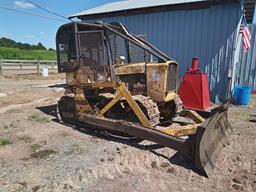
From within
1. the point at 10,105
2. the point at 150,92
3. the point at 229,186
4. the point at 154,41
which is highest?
the point at 154,41

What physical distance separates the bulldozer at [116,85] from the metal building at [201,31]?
381cm

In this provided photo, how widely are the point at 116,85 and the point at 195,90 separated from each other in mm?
3209

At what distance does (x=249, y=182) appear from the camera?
3391 millimetres

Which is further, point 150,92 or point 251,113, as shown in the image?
point 251,113

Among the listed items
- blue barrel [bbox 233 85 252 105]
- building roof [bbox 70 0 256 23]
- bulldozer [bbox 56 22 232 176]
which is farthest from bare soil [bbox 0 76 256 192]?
building roof [bbox 70 0 256 23]

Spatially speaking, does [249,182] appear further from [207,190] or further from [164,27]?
→ [164,27]

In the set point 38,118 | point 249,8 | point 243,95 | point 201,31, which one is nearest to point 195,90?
point 243,95

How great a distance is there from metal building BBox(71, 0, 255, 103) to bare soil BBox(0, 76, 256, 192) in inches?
140

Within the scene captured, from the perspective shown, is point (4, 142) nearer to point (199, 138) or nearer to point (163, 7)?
point (199, 138)

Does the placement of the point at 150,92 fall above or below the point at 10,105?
above

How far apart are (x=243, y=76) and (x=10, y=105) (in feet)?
31.4

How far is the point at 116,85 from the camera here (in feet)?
17.2

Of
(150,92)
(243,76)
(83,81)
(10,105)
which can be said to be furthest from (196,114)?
(243,76)

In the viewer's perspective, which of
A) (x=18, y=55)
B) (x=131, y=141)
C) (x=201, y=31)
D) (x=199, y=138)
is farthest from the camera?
(x=18, y=55)
